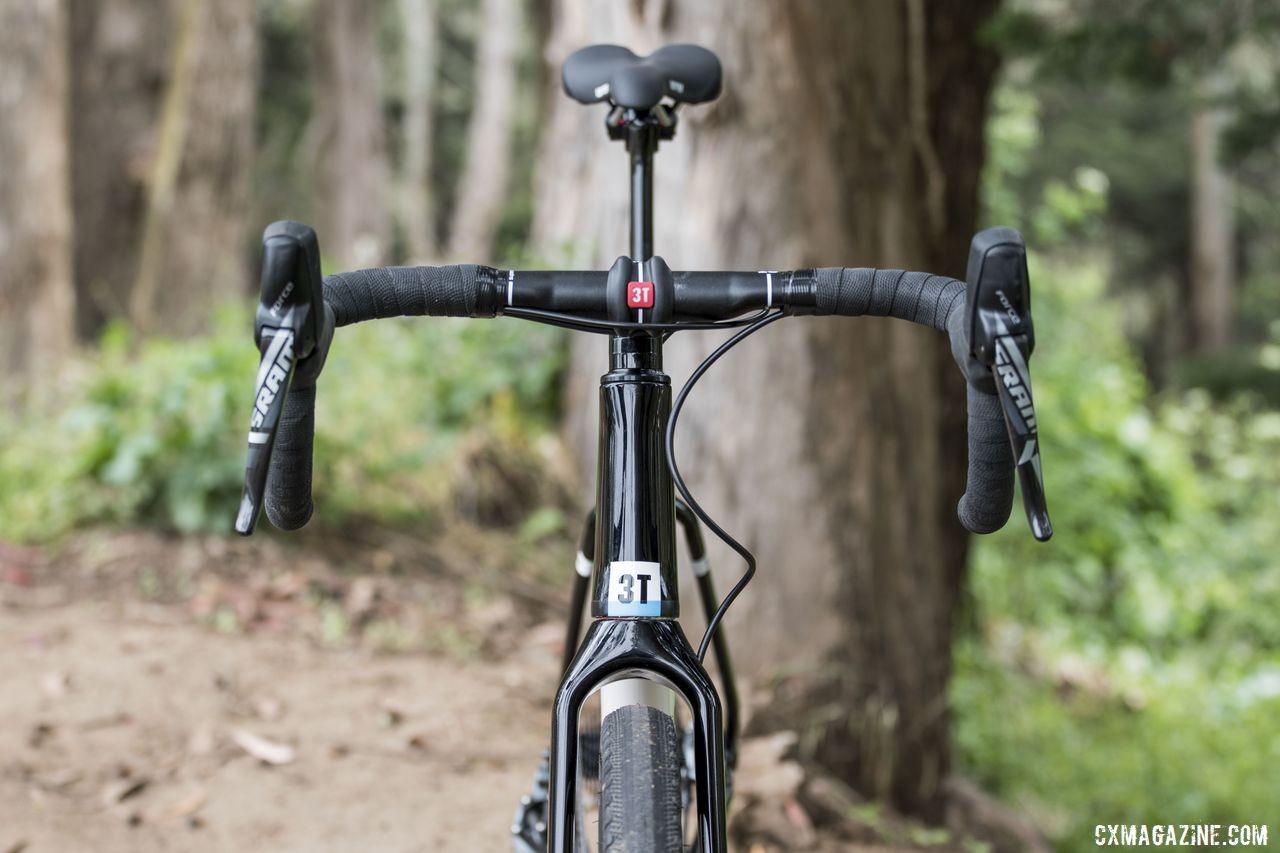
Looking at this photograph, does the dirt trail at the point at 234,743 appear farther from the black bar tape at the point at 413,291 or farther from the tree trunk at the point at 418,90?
the tree trunk at the point at 418,90

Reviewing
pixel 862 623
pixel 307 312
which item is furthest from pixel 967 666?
pixel 307 312

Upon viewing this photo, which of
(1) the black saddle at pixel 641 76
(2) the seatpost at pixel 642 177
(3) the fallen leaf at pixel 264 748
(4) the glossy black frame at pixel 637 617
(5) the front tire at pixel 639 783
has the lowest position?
(3) the fallen leaf at pixel 264 748

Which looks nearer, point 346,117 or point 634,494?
point 634,494

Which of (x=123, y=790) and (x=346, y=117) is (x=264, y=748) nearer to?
(x=123, y=790)

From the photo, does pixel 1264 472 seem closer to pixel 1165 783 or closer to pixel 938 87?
pixel 1165 783

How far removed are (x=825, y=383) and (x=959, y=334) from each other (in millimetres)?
2018

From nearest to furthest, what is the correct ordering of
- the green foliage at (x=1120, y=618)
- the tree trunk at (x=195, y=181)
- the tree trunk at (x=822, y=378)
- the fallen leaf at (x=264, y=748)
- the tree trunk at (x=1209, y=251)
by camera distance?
the fallen leaf at (x=264, y=748), the tree trunk at (x=822, y=378), the green foliage at (x=1120, y=618), the tree trunk at (x=195, y=181), the tree trunk at (x=1209, y=251)

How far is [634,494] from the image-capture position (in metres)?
1.69

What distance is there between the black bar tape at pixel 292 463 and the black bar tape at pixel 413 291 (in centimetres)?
14

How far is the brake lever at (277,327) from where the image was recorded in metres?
1.34

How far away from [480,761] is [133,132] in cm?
514

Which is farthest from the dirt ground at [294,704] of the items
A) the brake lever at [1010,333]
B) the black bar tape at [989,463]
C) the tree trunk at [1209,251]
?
the tree trunk at [1209,251]

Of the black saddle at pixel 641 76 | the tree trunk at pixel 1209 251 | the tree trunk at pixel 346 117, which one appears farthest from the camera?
the tree trunk at pixel 1209 251

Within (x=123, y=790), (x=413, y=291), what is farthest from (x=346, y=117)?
(x=413, y=291)
